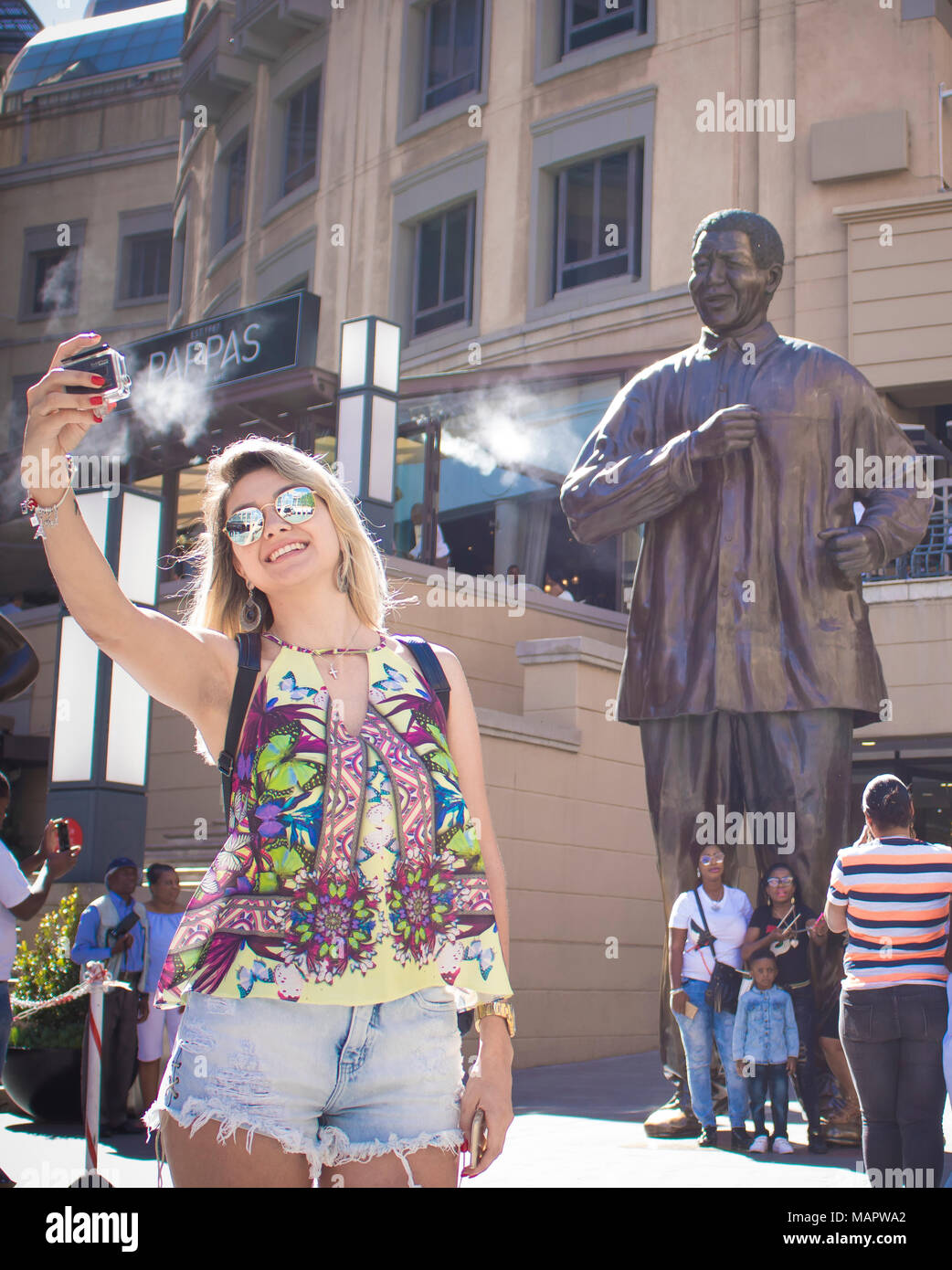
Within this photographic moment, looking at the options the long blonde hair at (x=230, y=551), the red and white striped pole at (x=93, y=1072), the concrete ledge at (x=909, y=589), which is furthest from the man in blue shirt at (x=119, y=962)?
the concrete ledge at (x=909, y=589)

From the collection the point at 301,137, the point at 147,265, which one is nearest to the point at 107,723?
the point at 301,137

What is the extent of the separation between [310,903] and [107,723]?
9.96m

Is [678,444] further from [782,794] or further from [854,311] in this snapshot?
[854,311]

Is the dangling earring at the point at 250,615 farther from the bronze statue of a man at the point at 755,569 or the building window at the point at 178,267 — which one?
the building window at the point at 178,267

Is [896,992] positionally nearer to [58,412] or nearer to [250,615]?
[250,615]

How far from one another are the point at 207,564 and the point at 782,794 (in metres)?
3.63

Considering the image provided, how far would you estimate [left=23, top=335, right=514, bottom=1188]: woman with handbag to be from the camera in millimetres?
2191

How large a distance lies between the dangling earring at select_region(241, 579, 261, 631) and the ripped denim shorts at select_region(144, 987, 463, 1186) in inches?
27.3

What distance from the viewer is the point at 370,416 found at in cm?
1625

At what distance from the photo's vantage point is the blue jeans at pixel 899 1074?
492 centimetres

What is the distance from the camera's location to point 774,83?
61.9ft

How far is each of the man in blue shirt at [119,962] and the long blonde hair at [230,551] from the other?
650cm

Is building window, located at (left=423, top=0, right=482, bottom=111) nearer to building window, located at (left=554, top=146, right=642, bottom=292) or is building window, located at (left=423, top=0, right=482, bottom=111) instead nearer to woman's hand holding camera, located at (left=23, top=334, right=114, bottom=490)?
building window, located at (left=554, top=146, right=642, bottom=292)
